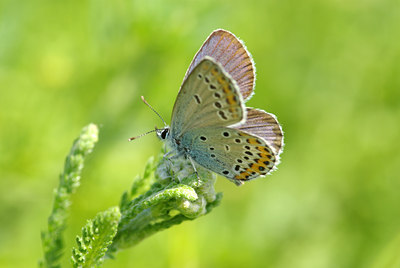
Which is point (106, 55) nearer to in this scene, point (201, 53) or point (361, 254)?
point (201, 53)

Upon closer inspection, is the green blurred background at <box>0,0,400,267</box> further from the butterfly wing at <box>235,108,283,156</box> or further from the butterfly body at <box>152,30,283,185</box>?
the butterfly wing at <box>235,108,283,156</box>

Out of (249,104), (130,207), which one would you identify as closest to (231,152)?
(130,207)

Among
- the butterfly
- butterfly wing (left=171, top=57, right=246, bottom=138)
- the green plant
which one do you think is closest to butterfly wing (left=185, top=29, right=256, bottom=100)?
the butterfly

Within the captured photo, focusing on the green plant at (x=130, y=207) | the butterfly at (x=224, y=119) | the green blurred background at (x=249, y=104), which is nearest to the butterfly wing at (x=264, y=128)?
the butterfly at (x=224, y=119)

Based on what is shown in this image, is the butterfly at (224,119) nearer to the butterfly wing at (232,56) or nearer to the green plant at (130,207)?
the butterfly wing at (232,56)

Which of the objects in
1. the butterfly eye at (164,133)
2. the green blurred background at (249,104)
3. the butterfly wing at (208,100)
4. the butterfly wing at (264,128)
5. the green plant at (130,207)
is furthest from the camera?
the green blurred background at (249,104)

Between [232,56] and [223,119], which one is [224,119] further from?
[232,56]
